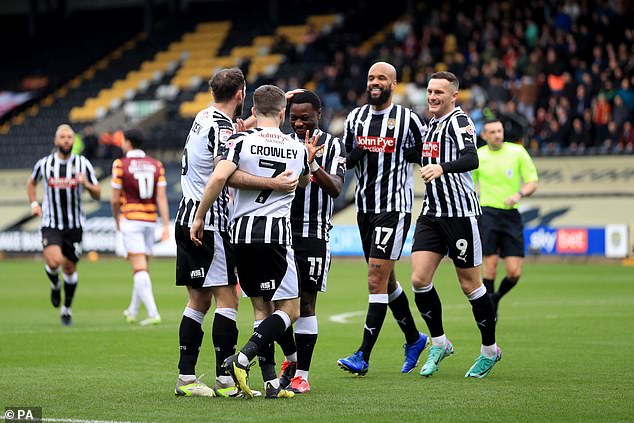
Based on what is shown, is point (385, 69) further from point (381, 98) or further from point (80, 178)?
point (80, 178)

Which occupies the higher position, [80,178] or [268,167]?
[268,167]

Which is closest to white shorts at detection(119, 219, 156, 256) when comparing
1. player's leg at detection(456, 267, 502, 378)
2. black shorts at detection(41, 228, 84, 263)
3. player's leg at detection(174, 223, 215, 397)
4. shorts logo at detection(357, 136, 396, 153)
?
black shorts at detection(41, 228, 84, 263)

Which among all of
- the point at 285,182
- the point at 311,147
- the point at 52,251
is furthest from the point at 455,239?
the point at 52,251

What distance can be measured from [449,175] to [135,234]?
5.96m

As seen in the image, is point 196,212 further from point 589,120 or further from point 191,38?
point 191,38

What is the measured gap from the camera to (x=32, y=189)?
1487 centimetres

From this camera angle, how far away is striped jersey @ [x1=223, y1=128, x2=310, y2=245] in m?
7.98

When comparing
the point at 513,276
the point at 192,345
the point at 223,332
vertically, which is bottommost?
the point at 513,276

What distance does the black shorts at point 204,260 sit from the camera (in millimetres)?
8359

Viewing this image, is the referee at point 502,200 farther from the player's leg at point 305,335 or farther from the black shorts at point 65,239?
the player's leg at point 305,335

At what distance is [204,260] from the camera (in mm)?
8359

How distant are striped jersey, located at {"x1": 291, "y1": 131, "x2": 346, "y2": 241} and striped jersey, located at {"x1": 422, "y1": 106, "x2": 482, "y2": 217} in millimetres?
894

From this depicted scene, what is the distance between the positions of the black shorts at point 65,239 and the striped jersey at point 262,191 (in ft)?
23.0

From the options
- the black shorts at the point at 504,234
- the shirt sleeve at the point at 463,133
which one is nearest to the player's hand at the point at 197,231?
the shirt sleeve at the point at 463,133
